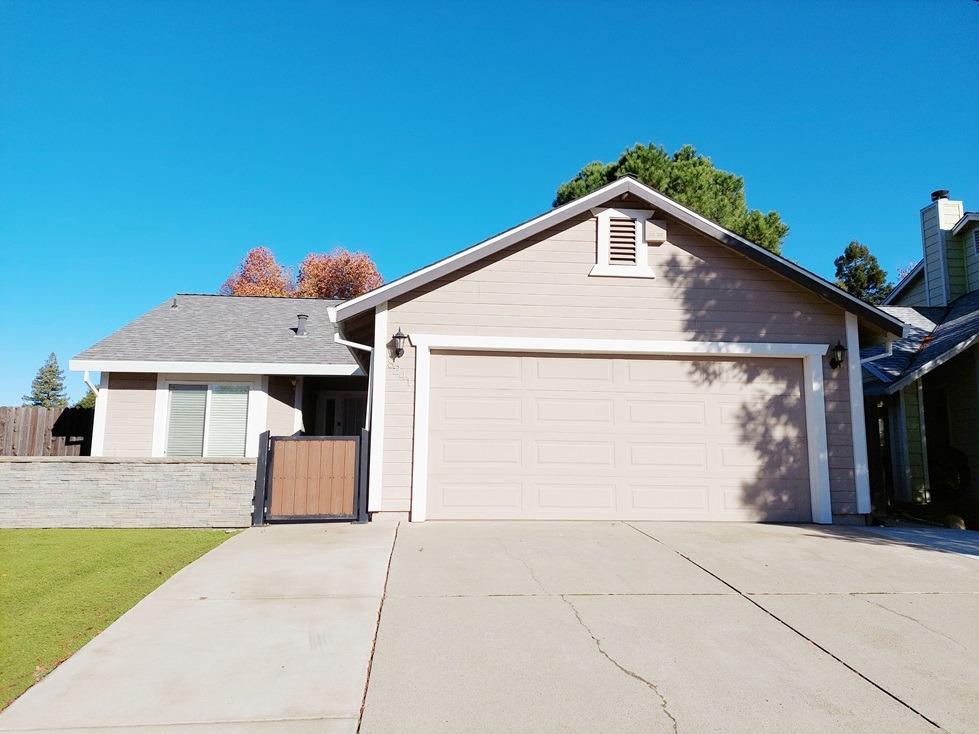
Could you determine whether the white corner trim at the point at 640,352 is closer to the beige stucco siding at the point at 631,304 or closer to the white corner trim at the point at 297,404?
the beige stucco siding at the point at 631,304

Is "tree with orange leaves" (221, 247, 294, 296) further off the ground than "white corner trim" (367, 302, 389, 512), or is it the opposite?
"tree with orange leaves" (221, 247, 294, 296)

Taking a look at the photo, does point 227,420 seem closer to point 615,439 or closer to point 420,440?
point 420,440

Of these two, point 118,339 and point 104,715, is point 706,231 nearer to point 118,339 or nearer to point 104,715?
point 104,715

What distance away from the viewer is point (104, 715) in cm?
279

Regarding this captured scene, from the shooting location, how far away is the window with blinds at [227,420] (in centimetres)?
1130

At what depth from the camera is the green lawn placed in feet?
12.0

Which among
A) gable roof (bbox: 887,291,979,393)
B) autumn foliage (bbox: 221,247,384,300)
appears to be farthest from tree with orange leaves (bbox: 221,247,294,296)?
gable roof (bbox: 887,291,979,393)

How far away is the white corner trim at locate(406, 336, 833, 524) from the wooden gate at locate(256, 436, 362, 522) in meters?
0.92

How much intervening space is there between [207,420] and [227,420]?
0.40m

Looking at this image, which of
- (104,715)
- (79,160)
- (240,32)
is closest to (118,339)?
(240,32)

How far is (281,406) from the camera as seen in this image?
466 inches

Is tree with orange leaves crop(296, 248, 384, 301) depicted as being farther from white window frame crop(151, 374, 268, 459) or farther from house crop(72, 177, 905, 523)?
house crop(72, 177, 905, 523)

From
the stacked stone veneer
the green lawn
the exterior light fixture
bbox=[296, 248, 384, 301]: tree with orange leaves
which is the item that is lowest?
the green lawn

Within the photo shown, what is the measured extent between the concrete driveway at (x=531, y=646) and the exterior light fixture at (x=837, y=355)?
3.10 meters
